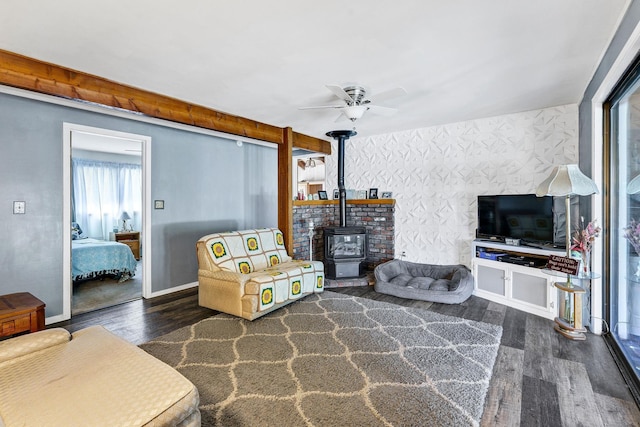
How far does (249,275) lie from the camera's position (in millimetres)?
3312

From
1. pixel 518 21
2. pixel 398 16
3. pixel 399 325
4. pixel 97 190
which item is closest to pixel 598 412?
pixel 399 325

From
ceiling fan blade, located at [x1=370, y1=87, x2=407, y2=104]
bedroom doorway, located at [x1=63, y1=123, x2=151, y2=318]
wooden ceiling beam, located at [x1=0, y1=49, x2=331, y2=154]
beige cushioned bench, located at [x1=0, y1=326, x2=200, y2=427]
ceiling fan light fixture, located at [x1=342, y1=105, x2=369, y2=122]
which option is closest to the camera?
beige cushioned bench, located at [x1=0, y1=326, x2=200, y2=427]

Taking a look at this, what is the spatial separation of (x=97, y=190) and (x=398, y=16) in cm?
692

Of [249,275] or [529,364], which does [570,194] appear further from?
[249,275]

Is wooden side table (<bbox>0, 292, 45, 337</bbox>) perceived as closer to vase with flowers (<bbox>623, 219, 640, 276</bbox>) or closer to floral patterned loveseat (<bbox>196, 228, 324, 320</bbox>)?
floral patterned loveseat (<bbox>196, 228, 324, 320</bbox>)

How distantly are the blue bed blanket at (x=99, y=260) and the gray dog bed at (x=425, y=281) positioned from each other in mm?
3887

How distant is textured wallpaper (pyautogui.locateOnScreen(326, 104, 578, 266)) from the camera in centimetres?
378

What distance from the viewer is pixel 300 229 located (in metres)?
5.23

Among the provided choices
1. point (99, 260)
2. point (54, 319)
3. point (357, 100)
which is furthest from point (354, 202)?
point (54, 319)

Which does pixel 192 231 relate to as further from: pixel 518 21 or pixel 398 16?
pixel 518 21

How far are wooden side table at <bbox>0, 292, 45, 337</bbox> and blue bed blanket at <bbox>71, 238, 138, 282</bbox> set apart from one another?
1.88 meters

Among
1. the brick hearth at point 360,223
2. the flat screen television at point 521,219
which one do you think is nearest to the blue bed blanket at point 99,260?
the brick hearth at point 360,223

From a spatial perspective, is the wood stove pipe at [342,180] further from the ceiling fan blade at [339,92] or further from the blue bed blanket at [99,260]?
the blue bed blanket at [99,260]

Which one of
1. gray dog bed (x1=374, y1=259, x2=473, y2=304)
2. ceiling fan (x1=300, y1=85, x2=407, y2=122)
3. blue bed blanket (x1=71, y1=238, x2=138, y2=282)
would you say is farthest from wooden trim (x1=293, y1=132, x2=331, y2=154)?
blue bed blanket (x1=71, y1=238, x2=138, y2=282)
